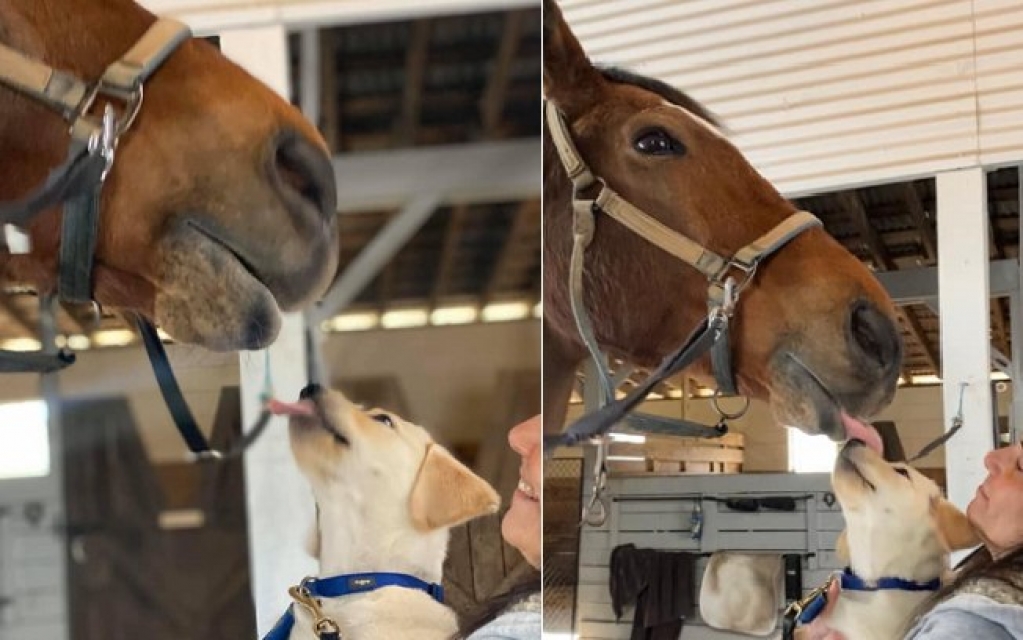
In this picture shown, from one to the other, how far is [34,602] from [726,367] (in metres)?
0.91

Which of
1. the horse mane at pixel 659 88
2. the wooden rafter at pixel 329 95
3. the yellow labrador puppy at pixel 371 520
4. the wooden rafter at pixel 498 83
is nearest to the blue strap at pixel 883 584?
the yellow labrador puppy at pixel 371 520

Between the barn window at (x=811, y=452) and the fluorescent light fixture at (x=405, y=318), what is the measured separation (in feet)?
1.61

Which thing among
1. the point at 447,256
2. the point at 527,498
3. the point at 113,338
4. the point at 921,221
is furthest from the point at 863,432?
the point at 113,338

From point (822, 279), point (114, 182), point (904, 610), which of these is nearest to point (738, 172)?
point (822, 279)

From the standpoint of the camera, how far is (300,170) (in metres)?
1.14

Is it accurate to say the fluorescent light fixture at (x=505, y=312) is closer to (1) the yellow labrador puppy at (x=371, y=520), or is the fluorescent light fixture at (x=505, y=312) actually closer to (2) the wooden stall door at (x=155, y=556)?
(1) the yellow labrador puppy at (x=371, y=520)

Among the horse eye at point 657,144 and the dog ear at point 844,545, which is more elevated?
the horse eye at point 657,144

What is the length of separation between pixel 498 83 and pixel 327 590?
687mm

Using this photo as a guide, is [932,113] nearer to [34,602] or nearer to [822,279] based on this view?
[822,279]

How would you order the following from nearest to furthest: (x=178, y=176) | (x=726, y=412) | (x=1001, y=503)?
Answer: (x=178, y=176), (x=1001, y=503), (x=726, y=412)

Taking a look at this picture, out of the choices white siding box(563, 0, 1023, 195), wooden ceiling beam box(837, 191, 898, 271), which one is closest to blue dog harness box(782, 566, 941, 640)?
wooden ceiling beam box(837, 191, 898, 271)

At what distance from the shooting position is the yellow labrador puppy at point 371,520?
1282mm

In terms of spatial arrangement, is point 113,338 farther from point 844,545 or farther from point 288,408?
point 844,545

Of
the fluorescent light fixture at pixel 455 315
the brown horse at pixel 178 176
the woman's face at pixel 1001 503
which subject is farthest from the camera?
the fluorescent light fixture at pixel 455 315
